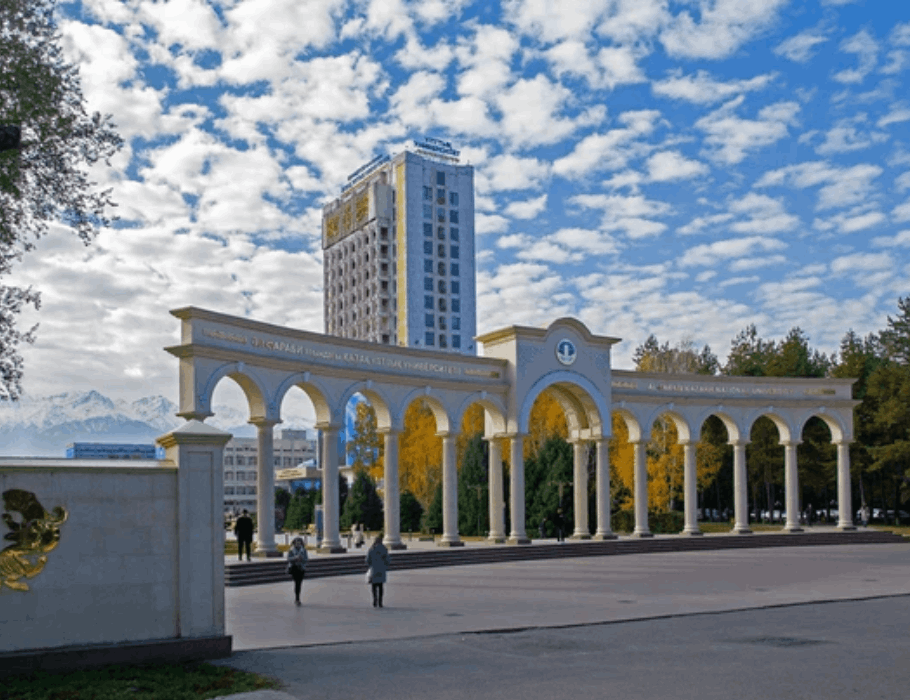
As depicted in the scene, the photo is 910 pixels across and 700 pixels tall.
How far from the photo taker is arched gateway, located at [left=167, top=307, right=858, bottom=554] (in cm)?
2962

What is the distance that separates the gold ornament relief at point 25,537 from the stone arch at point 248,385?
587 inches

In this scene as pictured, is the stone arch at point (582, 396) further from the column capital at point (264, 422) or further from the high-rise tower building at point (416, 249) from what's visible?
the high-rise tower building at point (416, 249)

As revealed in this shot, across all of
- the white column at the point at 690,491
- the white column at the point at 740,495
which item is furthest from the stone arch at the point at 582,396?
the white column at the point at 740,495

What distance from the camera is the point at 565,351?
3997 centimetres

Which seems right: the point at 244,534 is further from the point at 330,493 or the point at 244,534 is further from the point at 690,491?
the point at 690,491

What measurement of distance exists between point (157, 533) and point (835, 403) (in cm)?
3971

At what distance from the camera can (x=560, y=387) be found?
134 ft

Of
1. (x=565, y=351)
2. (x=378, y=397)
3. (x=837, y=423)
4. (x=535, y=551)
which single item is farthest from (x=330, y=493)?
(x=837, y=423)

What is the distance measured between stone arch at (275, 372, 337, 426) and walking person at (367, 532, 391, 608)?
11.5 m

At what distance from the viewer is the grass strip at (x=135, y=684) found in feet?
35.9

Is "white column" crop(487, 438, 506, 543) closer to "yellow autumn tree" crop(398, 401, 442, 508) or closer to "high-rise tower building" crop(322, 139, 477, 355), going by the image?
"yellow autumn tree" crop(398, 401, 442, 508)

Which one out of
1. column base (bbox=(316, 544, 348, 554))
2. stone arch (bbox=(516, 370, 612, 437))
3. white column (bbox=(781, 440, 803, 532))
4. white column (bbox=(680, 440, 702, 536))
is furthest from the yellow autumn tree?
column base (bbox=(316, 544, 348, 554))

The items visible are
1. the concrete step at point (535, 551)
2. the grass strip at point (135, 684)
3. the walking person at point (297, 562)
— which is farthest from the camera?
the concrete step at point (535, 551)

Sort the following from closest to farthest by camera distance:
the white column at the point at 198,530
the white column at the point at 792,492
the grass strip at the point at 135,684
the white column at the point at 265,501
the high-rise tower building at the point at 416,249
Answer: the grass strip at the point at 135,684 < the white column at the point at 198,530 < the white column at the point at 265,501 < the white column at the point at 792,492 < the high-rise tower building at the point at 416,249
